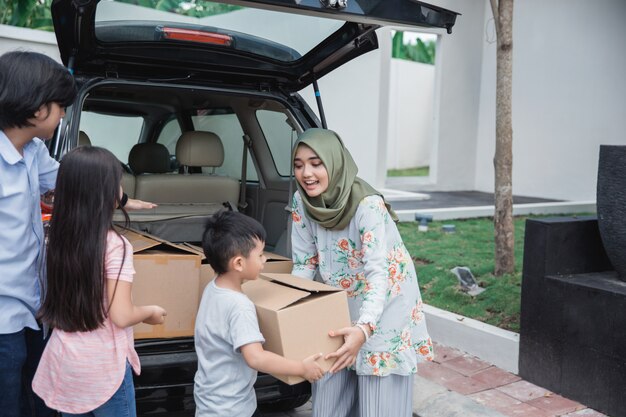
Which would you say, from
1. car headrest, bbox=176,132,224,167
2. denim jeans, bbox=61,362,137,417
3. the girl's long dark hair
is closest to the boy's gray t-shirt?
denim jeans, bbox=61,362,137,417

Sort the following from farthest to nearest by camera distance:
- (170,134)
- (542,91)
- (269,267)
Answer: (542,91) → (170,134) → (269,267)

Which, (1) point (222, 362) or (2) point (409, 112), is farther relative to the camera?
(2) point (409, 112)

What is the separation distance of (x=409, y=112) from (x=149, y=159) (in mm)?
17492

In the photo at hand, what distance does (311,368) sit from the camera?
212 cm

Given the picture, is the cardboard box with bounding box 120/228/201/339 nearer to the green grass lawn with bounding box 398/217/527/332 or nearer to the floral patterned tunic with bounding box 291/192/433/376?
the floral patterned tunic with bounding box 291/192/433/376

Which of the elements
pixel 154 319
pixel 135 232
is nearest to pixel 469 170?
pixel 135 232

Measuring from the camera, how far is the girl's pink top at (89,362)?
197 cm

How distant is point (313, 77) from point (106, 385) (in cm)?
208

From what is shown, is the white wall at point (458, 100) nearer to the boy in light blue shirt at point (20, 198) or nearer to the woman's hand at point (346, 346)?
the woman's hand at point (346, 346)

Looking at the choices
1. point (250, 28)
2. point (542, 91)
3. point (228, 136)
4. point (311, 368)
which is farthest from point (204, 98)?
point (542, 91)

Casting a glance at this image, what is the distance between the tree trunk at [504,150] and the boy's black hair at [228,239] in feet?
10.7

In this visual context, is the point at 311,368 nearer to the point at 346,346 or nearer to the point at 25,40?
the point at 346,346

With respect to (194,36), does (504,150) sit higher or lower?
lower

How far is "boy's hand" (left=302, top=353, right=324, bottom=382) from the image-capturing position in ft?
6.92
